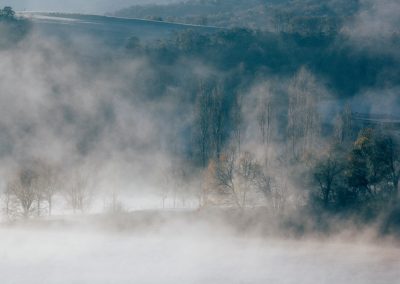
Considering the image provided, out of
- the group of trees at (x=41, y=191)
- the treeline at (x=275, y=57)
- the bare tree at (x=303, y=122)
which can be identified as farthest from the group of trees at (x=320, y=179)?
the treeline at (x=275, y=57)

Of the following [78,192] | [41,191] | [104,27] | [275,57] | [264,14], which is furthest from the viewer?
[264,14]

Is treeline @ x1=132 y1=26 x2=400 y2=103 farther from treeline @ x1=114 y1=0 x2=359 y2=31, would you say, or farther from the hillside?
the hillside

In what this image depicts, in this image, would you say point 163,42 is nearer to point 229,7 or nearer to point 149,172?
point 149,172

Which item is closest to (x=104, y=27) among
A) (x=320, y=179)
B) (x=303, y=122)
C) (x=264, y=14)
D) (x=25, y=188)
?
(x=303, y=122)

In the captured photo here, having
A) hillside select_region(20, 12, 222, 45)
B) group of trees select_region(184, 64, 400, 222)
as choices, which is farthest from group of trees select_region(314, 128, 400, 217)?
hillside select_region(20, 12, 222, 45)

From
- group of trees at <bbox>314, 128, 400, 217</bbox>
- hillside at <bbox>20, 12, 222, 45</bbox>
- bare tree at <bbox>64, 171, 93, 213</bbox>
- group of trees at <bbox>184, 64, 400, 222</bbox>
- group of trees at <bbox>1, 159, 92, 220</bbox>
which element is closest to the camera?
group of trees at <bbox>314, 128, 400, 217</bbox>

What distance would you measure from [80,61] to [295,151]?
1945 centimetres

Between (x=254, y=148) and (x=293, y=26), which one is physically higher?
(x=293, y=26)

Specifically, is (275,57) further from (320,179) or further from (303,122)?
(320,179)

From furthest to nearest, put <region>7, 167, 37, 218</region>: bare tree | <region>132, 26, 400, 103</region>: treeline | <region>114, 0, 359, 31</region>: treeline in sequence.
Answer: <region>114, 0, 359, 31</region>: treeline < <region>132, 26, 400, 103</region>: treeline < <region>7, 167, 37, 218</region>: bare tree

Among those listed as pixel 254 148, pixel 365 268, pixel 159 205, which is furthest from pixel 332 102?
pixel 365 268

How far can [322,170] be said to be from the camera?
22.0m

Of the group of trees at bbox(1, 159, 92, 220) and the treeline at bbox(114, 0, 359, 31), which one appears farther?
the treeline at bbox(114, 0, 359, 31)

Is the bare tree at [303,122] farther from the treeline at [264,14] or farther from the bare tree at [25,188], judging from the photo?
the treeline at [264,14]
